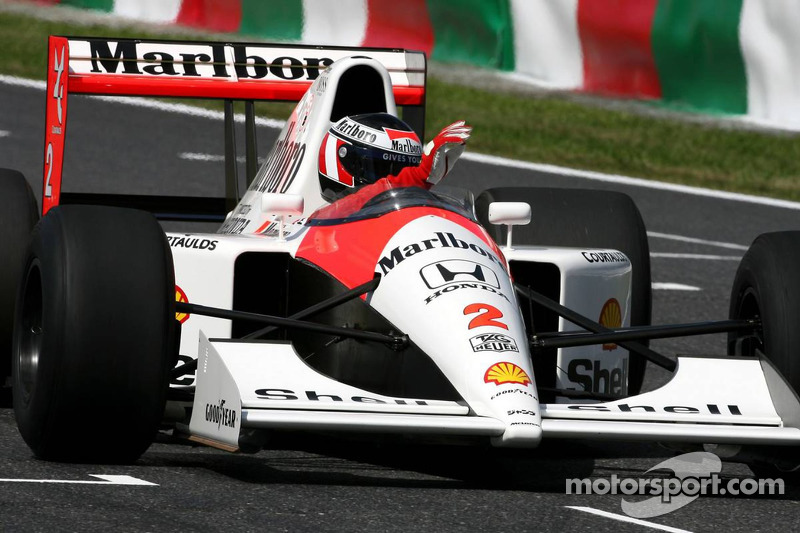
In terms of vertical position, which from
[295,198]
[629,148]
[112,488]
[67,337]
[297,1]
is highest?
[297,1]

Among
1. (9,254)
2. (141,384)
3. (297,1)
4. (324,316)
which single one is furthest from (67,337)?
(297,1)

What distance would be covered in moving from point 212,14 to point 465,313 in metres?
11.2

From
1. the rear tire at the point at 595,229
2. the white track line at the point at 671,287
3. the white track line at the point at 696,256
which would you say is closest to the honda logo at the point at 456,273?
the rear tire at the point at 595,229

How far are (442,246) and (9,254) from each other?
1.96 m

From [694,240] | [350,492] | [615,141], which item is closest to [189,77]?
[350,492]

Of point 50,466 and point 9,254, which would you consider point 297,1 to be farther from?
point 50,466

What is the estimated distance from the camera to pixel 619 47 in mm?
14828

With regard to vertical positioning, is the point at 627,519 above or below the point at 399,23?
below

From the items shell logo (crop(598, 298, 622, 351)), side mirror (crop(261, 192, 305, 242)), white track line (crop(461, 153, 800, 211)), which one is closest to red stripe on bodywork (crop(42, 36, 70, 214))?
side mirror (crop(261, 192, 305, 242))

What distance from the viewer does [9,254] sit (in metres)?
6.94

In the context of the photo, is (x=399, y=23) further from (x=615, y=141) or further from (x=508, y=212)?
(x=508, y=212)

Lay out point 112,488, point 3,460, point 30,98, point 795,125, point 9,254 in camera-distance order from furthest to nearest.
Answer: point 30,98 → point 795,125 → point 9,254 → point 3,460 → point 112,488

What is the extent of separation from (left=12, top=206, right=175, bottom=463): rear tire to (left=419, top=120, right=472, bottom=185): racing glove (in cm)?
117

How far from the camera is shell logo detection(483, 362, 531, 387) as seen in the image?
545 centimetres
